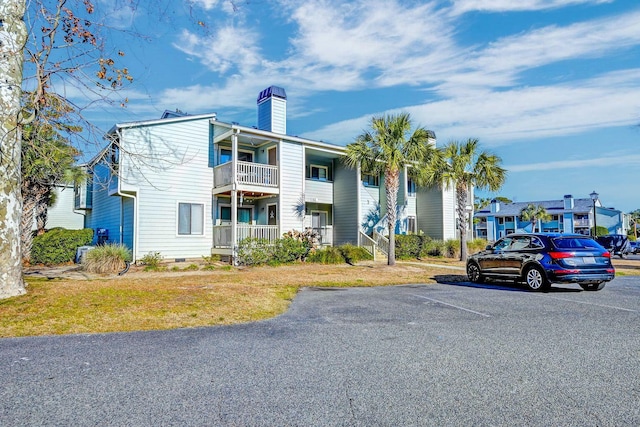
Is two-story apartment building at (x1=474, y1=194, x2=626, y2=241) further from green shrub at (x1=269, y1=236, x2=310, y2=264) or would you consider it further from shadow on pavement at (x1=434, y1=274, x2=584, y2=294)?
shadow on pavement at (x1=434, y1=274, x2=584, y2=294)

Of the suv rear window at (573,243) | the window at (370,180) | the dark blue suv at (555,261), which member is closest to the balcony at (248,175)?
the window at (370,180)

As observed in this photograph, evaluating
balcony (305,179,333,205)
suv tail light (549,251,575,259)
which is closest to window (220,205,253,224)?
balcony (305,179,333,205)

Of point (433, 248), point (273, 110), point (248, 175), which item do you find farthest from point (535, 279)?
point (273, 110)

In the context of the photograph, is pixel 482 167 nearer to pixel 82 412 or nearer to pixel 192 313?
pixel 192 313

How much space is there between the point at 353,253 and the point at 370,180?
22.5 feet

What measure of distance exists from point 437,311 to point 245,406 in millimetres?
5617

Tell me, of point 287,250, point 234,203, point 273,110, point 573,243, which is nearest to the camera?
point 573,243

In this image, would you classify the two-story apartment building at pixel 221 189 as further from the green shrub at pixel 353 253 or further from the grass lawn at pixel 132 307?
the grass lawn at pixel 132 307

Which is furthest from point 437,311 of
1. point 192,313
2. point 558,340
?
point 192,313

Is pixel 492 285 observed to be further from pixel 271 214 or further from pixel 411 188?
pixel 411 188

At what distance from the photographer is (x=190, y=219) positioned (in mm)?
20078

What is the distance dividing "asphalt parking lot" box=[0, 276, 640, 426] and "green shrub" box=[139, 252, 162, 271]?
36.8 feet

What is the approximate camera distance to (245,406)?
373 centimetres

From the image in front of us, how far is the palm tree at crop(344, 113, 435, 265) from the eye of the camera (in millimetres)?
20328
